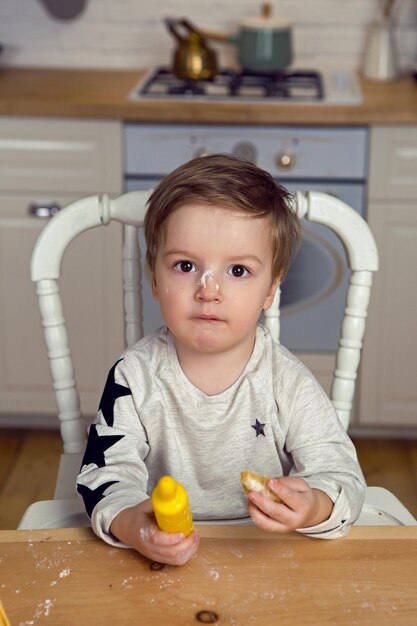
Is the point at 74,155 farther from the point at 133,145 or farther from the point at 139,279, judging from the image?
the point at 139,279

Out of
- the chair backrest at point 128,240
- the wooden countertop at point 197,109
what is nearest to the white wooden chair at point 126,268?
the chair backrest at point 128,240

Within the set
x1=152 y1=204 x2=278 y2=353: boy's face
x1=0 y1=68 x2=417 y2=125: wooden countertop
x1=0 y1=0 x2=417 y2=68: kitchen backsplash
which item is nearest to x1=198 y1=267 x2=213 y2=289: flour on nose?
x1=152 y1=204 x2=278 y2=353: boy's face

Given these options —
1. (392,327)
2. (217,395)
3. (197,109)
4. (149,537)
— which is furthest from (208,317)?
(392,327)

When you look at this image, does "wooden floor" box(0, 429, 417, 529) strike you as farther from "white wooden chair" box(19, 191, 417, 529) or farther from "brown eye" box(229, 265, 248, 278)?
"brown eye" box(229, 265, 248, 278)

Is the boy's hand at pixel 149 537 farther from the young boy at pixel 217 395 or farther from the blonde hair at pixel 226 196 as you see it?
the blonde hair at pixel 226 196

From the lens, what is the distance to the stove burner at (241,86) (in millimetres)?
2449

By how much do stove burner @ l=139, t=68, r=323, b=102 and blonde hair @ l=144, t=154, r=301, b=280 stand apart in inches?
52.9

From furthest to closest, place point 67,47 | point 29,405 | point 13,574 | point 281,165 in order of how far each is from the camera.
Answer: point 67,47 → point 29,405 → point 281,165 → point 13,574

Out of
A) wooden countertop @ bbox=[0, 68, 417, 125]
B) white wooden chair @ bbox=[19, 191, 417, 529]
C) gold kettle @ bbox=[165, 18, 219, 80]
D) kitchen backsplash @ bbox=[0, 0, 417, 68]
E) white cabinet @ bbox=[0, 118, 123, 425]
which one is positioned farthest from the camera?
kitchen backsplash @ bbox=[0, 0, 417, 68]

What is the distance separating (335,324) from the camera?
2.56 meters

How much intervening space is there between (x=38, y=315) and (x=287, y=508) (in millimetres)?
1777

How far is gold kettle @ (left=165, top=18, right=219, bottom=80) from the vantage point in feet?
8.57

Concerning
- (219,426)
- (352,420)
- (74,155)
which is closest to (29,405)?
(74,155)

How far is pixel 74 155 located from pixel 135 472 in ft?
4.94
